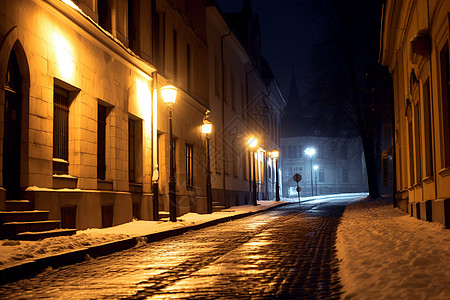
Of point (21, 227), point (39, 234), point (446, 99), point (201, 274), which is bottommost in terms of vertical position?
point (201, 274)

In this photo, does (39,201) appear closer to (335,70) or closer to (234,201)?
(234,201)

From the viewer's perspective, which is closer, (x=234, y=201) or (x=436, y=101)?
(x=436, y=101)

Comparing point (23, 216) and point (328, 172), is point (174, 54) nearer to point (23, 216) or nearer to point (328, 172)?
point (23, 216)

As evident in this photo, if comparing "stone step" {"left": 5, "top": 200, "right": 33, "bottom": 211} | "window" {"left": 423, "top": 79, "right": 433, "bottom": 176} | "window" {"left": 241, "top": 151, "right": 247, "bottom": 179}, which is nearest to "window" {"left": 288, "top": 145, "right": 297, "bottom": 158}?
"window" {"left": 241, "top": 151, "right": 247, "bottom": 179}

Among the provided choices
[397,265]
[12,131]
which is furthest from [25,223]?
[397,265]

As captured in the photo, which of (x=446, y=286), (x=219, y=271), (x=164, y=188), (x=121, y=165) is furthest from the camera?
(x=164, y=188)

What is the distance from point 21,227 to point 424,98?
364 inches

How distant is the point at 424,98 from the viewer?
13570 millimetres

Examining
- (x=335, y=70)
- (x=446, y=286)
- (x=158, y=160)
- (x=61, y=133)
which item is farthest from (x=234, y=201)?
(x=446, y=286)

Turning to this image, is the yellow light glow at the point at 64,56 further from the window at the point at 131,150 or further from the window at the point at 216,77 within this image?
the window at the point at 216,77

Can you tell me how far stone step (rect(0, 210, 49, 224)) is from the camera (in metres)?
9.82

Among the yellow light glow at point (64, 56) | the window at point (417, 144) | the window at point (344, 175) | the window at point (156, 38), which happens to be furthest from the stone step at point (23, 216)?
the window at point (344, 175)

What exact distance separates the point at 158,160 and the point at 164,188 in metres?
0.99

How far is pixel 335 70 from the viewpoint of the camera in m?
34.0
